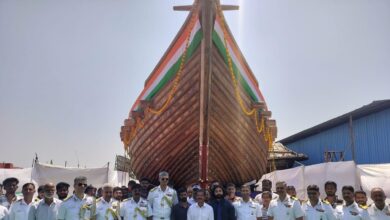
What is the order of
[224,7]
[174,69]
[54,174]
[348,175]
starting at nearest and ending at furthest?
[224,7] < [174,69] < [348,175] < [54,174]

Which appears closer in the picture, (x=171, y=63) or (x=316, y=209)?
(x=316, y=209)

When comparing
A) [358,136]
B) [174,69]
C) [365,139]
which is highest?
[174,69]

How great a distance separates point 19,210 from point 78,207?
26.5 inches

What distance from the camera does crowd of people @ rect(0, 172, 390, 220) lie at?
4.38 meters

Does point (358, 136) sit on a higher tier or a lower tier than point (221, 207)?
higher

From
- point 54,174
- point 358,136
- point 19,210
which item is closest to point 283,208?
point 19,210

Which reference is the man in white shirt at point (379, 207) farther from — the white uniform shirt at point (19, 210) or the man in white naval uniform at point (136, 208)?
the white uniform shirt at point (19, 210)

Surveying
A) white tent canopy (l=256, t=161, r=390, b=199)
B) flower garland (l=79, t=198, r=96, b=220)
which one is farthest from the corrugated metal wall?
flower garland (l=79, t=198, r=96, b=220)

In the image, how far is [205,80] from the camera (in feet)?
20.1

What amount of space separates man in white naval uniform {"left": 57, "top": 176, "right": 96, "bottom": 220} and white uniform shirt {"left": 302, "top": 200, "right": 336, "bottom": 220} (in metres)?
2.82

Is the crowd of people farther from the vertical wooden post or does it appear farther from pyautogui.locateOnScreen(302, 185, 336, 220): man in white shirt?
the vertical wooden post

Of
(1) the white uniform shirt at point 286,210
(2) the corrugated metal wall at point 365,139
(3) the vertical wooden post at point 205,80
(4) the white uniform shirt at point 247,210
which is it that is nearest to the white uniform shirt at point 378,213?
A: (1) the white uniform shirt at point 286,210

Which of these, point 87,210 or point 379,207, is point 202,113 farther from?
point 379,207

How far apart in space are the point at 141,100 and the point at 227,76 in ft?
6.46
